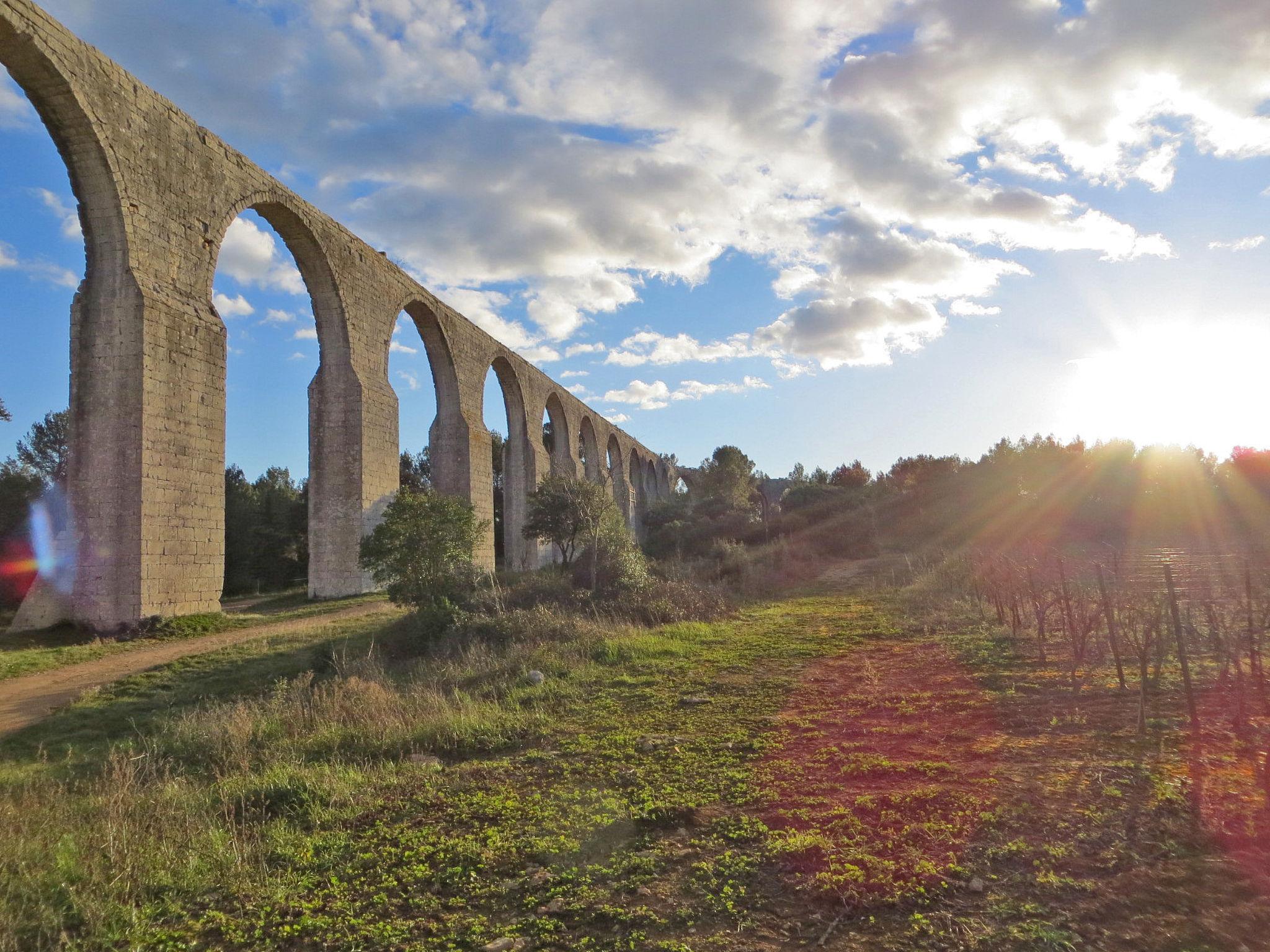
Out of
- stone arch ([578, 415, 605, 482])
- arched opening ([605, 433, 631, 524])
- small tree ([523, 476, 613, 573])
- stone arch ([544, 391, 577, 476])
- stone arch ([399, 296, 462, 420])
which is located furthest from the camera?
arched opening ([605, 433, 631, 524])

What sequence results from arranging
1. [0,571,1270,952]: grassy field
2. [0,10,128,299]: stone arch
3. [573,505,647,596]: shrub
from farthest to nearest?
1. [573,505,647,596]: shrub
2. [0,10,128,299]: stone arch
3. [0,571,1270,952]: grassy field

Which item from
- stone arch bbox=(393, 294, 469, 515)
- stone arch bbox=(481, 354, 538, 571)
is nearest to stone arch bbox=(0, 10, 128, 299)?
stone arch bbox=(393, 294, 469, 515)

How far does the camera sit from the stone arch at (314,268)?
13836 mm

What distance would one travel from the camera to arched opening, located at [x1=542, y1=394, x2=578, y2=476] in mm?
30969

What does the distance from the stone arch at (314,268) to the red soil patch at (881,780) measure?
13166mm

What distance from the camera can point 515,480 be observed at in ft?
82.0

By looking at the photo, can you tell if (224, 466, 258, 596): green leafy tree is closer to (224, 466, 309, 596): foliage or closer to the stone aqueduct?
(224, 466, 309, 596): foliage

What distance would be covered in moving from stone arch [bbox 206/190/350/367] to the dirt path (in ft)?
22.8

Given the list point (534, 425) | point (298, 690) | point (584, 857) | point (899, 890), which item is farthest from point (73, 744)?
point (534, 425)

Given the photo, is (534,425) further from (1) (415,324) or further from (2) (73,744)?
(2) (73,744)

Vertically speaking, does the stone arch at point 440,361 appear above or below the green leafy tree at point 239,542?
above

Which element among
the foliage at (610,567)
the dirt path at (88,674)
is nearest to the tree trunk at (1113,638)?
the foliage at (610,567)

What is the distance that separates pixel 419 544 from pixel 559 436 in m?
20.8

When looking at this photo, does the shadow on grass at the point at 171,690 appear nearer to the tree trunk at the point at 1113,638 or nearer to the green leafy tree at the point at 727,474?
the tree trunk at the point at 1113,638
